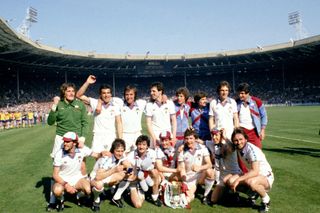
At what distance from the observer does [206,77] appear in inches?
2581

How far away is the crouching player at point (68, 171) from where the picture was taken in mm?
5496

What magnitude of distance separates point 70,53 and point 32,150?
3635 centimetres

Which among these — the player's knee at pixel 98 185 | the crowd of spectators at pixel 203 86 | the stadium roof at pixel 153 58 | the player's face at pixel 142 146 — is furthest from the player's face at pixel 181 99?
the crowd of spectators at pixel 203 86

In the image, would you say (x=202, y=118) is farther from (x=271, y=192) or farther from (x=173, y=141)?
(x=271, y=192)

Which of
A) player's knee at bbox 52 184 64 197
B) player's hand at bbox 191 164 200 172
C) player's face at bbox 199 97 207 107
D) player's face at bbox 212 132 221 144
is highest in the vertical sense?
player's face at bbox 199 97 207 107

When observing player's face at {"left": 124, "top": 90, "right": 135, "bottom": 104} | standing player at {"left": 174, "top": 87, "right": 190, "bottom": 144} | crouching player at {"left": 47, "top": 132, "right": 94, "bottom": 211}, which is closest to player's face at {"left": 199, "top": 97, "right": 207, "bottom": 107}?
standing player at {"left": 174, "top": 87, "right": 190, "bottom": 144}

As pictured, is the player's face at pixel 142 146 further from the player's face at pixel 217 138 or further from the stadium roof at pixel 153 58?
the stadium roof at pixel 153 58

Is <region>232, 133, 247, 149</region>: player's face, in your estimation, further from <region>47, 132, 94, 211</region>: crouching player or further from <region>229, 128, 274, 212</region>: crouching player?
<region>47, 132, 94, 211</region>: crouching player

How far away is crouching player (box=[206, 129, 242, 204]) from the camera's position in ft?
18.9

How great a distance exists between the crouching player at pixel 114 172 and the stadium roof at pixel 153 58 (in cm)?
2982

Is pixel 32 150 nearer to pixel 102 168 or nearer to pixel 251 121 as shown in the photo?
pixel 102 168

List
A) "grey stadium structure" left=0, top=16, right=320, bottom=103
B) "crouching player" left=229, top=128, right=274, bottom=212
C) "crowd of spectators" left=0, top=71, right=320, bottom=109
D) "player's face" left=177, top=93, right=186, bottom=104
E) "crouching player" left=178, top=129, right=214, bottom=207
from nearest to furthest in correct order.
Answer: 1. "crouching player" left=229, top=128, right=274, bottom=212
2. "crouching player" left=178, top=129, right=214, bottom=207
3. "player's face" left=177, top=93, right=186, bottom=104
4. "grey stadium structure" left=0, top=16, right=320, bottom=103
5. "crowd of spectators" left=0, top=71, right=320, bottom=109

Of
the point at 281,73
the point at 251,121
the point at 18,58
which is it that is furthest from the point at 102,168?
the point at 281,73

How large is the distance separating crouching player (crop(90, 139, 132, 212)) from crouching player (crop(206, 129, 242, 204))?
165 cm
